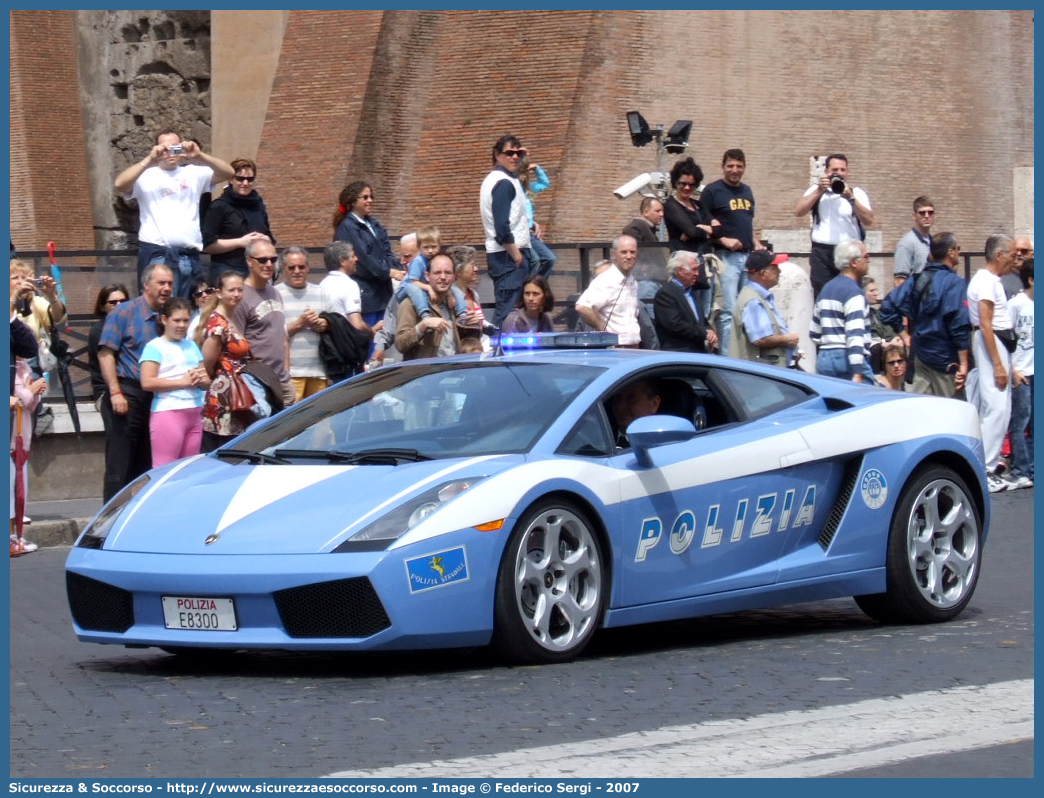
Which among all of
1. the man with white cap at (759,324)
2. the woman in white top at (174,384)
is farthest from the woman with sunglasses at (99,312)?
the man with white cap at (759,324)

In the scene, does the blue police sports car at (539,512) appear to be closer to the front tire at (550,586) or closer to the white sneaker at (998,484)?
the front tire at (550,586)

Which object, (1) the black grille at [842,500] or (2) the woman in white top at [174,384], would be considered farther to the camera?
(2) the woman in white top at [174,384]

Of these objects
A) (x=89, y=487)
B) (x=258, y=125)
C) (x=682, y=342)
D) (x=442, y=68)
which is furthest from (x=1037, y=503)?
(x=258, y=125)

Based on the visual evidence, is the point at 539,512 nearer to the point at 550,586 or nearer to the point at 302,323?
the point at 550,586

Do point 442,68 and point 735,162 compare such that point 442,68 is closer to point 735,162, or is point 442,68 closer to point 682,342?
point 735,162

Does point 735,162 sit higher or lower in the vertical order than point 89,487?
higher

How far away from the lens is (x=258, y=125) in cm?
3478

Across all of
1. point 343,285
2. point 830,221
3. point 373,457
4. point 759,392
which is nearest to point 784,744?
point 373,457

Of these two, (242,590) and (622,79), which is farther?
(622,79)

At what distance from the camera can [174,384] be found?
13133 mm

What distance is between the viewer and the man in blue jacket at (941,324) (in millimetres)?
17188

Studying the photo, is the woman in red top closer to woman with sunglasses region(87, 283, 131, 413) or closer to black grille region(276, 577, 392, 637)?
woman with sunglasses region(87, 283, 131, 413)

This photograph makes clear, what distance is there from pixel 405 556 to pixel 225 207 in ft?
29.6

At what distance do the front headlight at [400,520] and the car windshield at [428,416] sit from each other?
1.44ft
